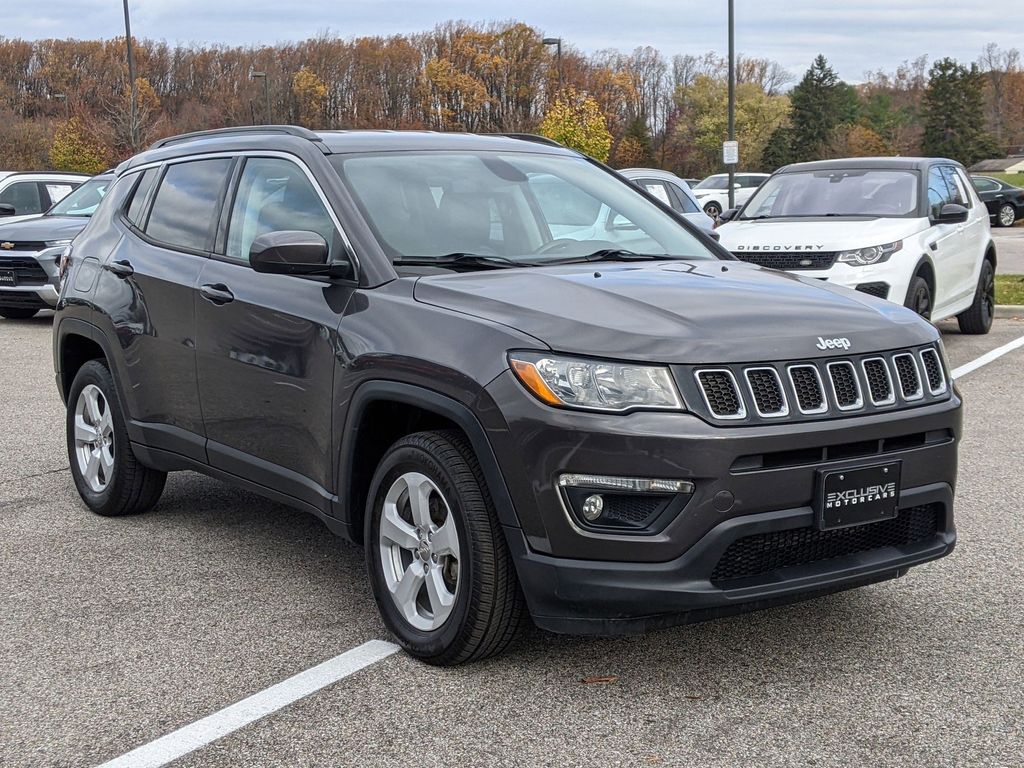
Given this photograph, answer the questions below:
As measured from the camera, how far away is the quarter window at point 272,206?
4.69m

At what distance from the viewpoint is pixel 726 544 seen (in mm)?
3496

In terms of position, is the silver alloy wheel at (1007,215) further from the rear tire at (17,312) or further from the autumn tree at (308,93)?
the autumn tree at (308,93)

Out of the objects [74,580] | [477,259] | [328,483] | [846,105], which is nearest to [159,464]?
[74,580]

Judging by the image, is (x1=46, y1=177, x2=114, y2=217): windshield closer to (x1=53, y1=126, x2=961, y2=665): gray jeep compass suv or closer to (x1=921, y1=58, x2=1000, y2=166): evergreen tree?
(x1=53, y1=126, x2=961, y2=665): gray jeep compass suv

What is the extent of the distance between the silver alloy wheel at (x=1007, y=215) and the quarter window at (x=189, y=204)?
3725 centimetres

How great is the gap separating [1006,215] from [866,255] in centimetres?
3166

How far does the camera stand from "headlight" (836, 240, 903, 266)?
1020cm

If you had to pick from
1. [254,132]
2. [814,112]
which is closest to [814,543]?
[254,132]

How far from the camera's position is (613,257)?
4734mm

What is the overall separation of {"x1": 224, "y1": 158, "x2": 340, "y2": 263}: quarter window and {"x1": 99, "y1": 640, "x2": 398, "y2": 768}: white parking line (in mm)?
1456

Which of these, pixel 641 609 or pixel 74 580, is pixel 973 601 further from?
pixel 74 580

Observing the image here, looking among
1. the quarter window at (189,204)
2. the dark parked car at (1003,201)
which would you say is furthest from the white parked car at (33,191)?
the dark parked car at (1003,201)

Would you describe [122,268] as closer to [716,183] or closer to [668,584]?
[668,584]

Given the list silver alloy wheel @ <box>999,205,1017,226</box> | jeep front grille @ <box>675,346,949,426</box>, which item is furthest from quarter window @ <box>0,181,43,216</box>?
silver alloy wheel @ <box>999,205,1017,226</box>
